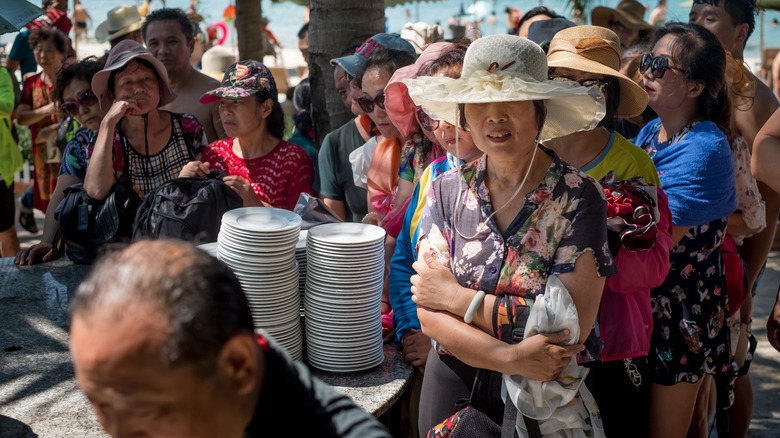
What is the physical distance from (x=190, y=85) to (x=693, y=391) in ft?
12.9

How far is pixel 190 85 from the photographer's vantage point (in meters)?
5.28

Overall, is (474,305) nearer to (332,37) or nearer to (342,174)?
(342,174)

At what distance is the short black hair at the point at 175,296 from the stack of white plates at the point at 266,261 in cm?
159

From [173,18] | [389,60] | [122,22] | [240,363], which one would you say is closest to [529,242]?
[240,363]

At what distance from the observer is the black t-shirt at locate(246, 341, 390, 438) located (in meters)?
1.26

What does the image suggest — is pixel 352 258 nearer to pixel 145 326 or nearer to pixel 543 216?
pixel 543 216

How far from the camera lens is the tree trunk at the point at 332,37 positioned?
15.7 ft

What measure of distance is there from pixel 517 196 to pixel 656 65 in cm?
128

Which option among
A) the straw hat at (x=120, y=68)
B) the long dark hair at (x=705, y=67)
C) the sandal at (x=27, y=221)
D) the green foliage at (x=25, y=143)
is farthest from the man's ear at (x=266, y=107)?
the green foliage at (x=25, y=143)

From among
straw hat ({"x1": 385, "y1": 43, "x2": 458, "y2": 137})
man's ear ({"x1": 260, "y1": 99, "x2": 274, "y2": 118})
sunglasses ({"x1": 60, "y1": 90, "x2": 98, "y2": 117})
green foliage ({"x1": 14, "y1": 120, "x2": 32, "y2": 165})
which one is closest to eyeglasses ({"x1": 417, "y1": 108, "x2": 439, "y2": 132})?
straw hat ({"x1": 385, "y1": 43, "x2": 458, "y2": 137})

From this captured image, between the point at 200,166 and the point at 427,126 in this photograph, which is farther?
the point at 200,166

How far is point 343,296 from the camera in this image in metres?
2.91

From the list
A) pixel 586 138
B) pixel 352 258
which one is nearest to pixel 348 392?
pixel 352 258

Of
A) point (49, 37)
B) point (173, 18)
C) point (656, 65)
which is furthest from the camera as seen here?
point (49, 37)
